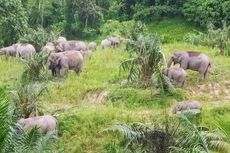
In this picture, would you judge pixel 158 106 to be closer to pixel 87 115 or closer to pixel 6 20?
pixel 87 115

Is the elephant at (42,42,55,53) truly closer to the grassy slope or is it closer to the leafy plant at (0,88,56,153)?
the grassy slope

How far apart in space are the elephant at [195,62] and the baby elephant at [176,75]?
3.40 ft

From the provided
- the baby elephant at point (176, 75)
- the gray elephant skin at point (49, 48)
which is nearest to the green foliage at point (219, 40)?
the gray elephant skin at point (49, 48)

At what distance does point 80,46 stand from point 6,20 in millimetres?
5382

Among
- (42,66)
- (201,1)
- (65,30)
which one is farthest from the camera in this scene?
(65,30)

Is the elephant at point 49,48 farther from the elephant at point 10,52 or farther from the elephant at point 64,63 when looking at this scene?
the elephant at point 10,52

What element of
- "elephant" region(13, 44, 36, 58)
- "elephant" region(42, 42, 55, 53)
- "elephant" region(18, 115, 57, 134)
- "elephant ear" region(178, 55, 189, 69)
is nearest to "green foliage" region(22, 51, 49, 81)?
"elephant" region(42, 42, 55, 53)

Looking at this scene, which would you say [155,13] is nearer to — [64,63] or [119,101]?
[64,63]

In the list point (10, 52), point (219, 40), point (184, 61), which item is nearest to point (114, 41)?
point (219, 40)

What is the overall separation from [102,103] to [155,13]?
104 ft

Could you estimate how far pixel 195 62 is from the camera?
61.8 ft

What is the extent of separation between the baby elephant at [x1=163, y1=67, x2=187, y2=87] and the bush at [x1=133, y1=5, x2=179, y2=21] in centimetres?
3031

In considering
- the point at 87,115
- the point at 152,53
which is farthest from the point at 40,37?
the point at 87,115

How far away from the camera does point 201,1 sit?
152 ft
